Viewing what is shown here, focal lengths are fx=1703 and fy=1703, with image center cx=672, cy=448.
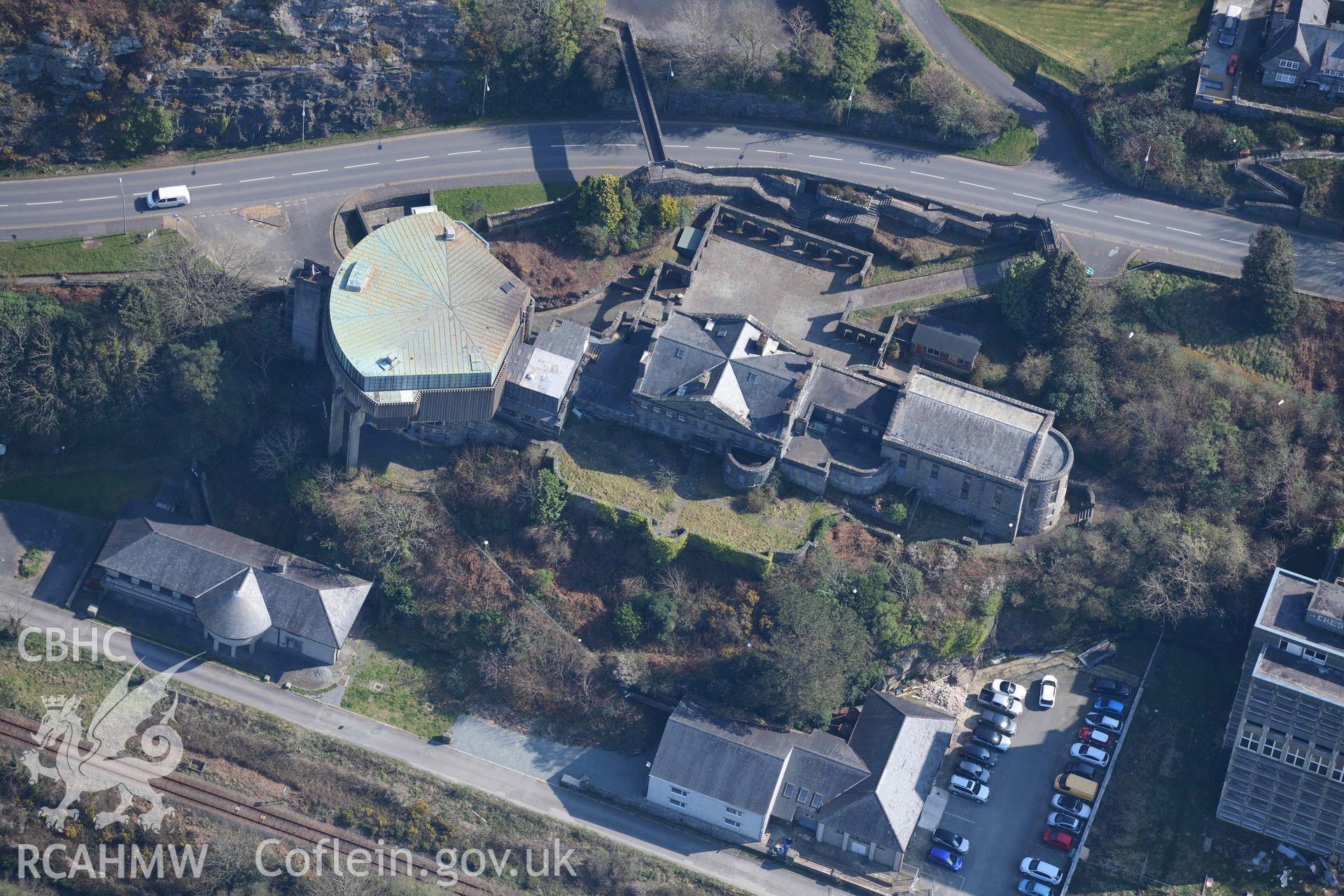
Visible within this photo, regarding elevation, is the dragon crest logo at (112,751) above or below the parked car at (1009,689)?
below

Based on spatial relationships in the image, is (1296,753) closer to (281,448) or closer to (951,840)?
(951,840)

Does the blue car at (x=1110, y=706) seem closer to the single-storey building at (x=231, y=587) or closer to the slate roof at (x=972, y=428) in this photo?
the slate roof at (x=972, y=428)

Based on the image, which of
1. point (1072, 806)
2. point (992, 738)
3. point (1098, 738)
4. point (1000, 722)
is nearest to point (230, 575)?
point (992, 738)

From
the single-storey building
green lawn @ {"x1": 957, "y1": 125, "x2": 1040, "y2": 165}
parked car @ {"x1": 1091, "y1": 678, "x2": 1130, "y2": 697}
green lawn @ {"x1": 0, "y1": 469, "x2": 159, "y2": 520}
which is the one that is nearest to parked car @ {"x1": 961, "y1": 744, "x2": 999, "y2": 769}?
parked car @ {"x1": 1091, "y1": 678, "x2": 1130, "y2": 697}

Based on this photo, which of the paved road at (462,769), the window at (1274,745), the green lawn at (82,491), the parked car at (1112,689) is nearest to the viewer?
the window at (1274,745)

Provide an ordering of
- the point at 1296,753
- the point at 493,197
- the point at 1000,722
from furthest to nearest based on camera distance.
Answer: the point at 493,197
the point at 1000,722
the point at 1296,753

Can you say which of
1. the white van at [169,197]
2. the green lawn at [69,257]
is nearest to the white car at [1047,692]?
the green lawn at [69,257]

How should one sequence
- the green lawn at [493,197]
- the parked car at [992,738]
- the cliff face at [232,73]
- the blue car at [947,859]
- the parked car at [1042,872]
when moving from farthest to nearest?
the green lawn at [493,197], the cliff face at [232,73], the parked car at [992,738], the blue car at [947,859], the parked car at [1042,872]
